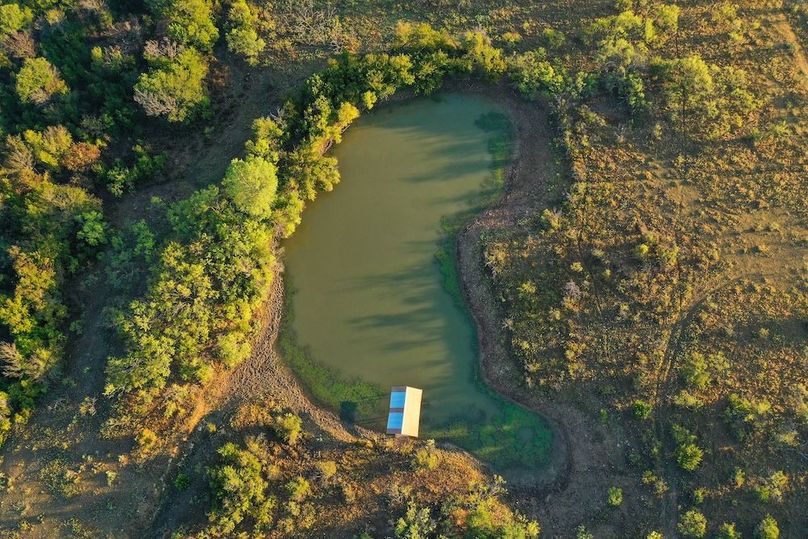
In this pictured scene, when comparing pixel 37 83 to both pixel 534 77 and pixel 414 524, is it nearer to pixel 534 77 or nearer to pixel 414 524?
pixel 534 77

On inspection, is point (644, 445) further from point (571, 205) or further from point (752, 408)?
point (571, 205)

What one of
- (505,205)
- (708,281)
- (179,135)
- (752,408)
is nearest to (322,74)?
(179,135)

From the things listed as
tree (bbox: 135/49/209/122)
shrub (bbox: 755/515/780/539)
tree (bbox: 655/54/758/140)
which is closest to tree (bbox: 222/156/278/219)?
tree (bbox: 135/49/209/122)

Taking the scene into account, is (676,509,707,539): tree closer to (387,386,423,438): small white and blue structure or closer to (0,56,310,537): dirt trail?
(387,386,423,438): small white and blue structure

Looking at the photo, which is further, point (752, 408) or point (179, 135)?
point (179, 135)

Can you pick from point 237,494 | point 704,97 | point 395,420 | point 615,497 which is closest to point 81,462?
point 237,494

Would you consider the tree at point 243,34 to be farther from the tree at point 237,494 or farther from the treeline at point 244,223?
the tree at point 237,494

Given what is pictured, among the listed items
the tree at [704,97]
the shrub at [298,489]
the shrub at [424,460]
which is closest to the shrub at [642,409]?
the shrub at [424,460]
